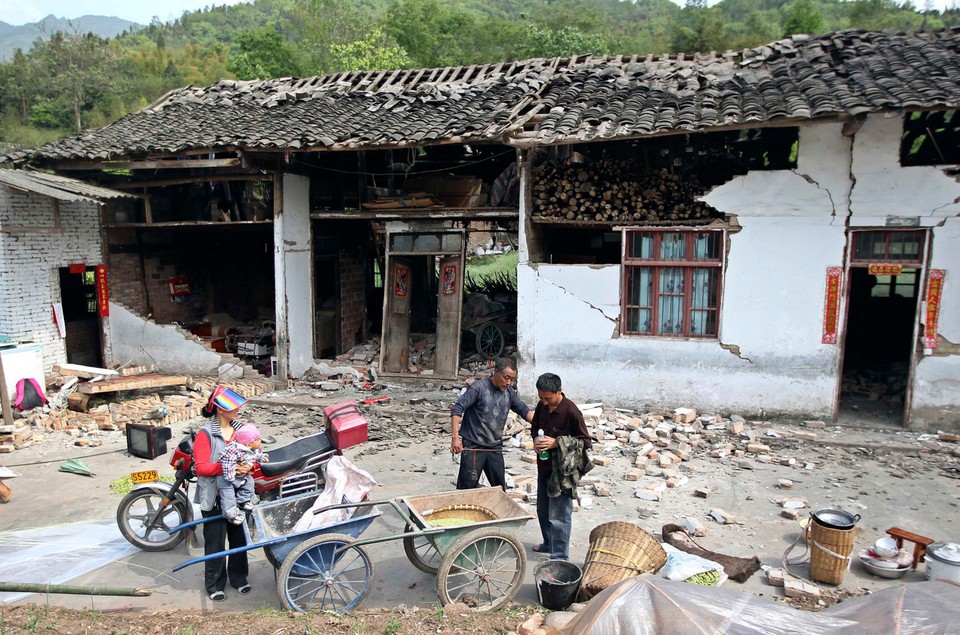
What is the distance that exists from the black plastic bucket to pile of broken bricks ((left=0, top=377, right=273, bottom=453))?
22.6 feet

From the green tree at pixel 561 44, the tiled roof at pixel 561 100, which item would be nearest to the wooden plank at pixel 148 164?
the tiled roof at pixel 561 100

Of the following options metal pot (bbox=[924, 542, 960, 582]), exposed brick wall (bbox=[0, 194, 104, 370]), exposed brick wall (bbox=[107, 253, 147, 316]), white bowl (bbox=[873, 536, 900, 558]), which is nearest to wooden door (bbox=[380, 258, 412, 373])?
exposed brick wall (bbox=[107, 253, 147, 316])

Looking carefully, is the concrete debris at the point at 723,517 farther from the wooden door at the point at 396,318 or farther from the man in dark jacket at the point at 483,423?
the wooden door at the point at 396,318

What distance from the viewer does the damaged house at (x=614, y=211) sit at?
8.51m

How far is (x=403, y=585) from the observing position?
516 cm

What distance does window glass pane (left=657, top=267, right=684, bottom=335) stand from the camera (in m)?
9.38

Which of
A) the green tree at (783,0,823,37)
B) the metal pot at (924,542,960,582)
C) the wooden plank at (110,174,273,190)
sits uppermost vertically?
the green tree at (783,0,823,37)

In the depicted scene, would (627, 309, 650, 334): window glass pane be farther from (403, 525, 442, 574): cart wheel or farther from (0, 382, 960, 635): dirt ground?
(403, 525, 442, 574): cart wheel

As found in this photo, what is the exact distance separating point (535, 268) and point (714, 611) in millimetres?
6812

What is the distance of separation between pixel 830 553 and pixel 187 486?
528 cm

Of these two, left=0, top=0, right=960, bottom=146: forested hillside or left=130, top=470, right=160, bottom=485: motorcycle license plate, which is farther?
left=0, top=0, right=960, bottom=146: forested hillside

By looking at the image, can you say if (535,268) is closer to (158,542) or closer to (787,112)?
(787,112)

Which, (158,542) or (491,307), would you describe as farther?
(491,307)

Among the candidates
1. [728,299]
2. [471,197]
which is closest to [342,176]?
[471,197]
